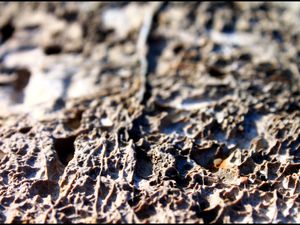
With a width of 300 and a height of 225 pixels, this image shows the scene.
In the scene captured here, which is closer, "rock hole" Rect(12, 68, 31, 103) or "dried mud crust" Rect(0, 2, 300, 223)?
"dried mud crust" Rect(0, 2, 300, 223)

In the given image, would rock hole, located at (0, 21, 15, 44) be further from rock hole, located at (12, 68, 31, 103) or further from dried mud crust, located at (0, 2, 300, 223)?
rock hole, located at (12, 68, 31, 103)

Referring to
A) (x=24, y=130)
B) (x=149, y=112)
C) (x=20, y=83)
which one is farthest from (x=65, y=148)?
(x=20, y=83)

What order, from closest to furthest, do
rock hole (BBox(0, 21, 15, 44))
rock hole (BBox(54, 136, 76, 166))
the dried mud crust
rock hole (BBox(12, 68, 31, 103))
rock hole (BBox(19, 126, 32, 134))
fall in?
the dried mud crust < rock hole (BBox(54, 136, 76, 166)) < rock hole (BBox(19, 126, 32, 134)) < rock hole (BBox(12, 68, 31, 103)) < rock hole (BBox(0, 21, 15, 44))

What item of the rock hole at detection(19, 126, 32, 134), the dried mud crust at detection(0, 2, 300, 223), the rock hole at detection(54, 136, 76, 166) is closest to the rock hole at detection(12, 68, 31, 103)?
the dried mud crust at detection(0, 2, 300, 223)

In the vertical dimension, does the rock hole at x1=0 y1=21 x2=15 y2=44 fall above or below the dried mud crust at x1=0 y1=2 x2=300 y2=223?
above

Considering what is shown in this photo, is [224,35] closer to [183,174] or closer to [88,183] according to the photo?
[183,174]

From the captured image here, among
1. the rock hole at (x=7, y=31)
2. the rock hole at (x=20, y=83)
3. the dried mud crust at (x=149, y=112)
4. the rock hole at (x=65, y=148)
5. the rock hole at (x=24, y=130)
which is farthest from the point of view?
the rock hole at (x=7, y=31)

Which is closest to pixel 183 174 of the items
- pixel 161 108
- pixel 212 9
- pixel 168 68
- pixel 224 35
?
pixel 161 108

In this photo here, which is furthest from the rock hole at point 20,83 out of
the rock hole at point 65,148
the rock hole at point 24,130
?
the rock hole at point 65,148

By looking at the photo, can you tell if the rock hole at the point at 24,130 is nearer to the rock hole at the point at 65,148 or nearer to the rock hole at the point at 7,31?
the rock hole at the point at 65,148
